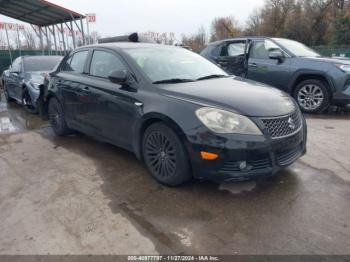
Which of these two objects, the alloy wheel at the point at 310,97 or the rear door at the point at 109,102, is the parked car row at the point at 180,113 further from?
the alloy wheel at the point at 310,97

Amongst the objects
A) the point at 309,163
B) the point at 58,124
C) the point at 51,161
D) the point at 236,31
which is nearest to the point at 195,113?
the point at 309,163

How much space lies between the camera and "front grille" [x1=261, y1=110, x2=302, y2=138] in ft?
10.1

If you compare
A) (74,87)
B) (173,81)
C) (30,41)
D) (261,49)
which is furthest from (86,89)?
(30,41)

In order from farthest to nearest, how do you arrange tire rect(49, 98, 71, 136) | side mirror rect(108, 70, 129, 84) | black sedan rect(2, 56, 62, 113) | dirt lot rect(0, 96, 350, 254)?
black sedan rect(2, 56, 62, 113) < tire rect(49, 98, 71, 136) < side mirror rect(108, 70, 129, 84) < dirt lot rect(0, 96, 350, 254)

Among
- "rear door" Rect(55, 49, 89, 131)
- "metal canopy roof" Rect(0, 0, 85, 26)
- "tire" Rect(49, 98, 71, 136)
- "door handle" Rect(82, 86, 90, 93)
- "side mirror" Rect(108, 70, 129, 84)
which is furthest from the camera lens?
"metal canopy roof" Rect(0, 0, 85, 26)

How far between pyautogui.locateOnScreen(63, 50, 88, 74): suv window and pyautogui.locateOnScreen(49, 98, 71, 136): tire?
25.6 inches

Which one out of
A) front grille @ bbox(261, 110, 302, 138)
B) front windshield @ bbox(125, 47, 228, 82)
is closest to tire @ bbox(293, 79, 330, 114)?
front windshield @ bbox(125, 47, 228, 82)

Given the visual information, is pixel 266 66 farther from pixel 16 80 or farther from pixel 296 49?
pixel 16 80

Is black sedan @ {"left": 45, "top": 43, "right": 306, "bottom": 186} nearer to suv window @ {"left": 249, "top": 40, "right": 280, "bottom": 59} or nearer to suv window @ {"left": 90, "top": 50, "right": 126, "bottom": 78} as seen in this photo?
suv window @ {"left": 90, "top": 50, "right": 126, "bottom": 78}

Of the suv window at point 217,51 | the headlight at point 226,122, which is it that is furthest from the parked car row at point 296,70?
the headlight at point 226,122

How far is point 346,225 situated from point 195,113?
5.45 ft

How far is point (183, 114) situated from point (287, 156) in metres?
1.15

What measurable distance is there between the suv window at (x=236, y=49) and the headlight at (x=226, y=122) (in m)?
5.47

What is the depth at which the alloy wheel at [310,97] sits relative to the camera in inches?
264
